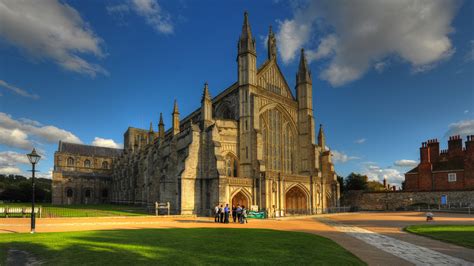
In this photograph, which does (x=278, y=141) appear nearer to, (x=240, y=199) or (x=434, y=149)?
(x=240, y=199)

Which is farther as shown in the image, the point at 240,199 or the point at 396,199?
the point at 396,199

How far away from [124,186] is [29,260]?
5529cm

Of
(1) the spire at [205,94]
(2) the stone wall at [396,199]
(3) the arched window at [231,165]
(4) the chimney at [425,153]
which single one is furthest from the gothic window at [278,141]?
(4) the chimney at [425,153]

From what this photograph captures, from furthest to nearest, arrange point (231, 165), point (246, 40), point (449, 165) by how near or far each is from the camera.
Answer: point (449, 165) → point (246, 40) → point (231, 165)

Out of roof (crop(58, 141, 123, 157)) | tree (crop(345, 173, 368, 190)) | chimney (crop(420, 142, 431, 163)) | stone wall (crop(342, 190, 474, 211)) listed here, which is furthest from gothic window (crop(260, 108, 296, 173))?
roof (crop(58, 141, 123, 157))

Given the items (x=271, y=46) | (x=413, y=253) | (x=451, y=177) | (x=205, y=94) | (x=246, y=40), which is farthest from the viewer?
(x=271, y=46)

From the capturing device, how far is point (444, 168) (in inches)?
1722

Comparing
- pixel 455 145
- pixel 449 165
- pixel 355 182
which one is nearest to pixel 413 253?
pixel 449 165

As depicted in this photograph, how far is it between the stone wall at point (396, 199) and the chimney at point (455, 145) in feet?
26.3

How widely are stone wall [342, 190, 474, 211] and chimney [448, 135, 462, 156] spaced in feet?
26.3

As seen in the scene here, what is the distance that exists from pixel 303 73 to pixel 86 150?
235ft

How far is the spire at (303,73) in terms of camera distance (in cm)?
4656

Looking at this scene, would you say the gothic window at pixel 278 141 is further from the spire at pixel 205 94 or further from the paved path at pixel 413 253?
the paved path at pixel 413 253

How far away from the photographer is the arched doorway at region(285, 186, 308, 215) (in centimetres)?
3902
